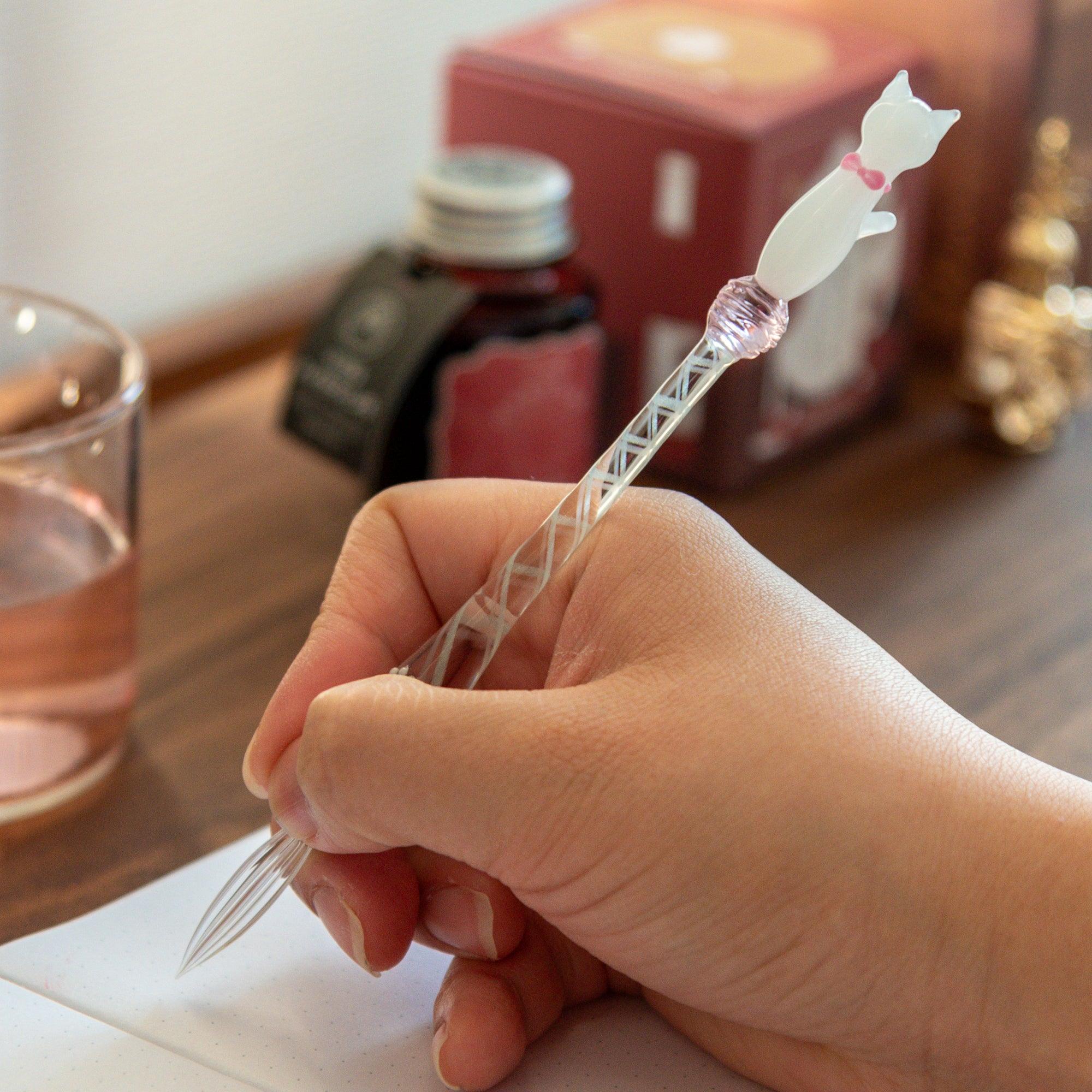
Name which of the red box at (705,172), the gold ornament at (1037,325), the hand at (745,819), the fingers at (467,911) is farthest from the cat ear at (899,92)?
the gold ornament at (1037,325)

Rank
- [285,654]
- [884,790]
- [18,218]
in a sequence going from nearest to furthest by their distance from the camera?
[884,790] → [285,654] → [18,218]

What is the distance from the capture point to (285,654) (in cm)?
57

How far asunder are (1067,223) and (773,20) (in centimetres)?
18

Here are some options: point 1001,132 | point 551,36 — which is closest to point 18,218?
point 551,36

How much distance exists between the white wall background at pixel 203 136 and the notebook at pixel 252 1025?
400mm

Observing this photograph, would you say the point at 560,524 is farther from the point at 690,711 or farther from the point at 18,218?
the point at 18,218

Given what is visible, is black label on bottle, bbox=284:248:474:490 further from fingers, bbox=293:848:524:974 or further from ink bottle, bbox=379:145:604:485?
fingers, bbox=293:848:524:974

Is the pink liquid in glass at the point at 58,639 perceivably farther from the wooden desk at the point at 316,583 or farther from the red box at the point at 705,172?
the red box at the point at 705,172

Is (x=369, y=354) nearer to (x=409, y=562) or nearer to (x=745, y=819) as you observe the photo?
(x=409, y=562)

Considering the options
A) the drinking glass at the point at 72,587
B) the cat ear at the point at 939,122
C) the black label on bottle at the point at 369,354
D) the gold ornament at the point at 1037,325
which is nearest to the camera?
the cat ear at the point at 939,122

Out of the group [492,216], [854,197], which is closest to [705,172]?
[492,216]

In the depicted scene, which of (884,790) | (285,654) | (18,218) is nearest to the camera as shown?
(884,790)

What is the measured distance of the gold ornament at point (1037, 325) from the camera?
712mm

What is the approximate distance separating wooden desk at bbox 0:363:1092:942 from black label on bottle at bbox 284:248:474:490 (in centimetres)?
5
